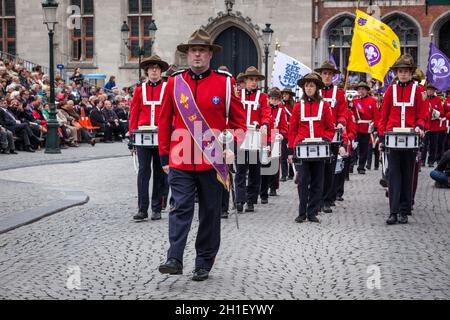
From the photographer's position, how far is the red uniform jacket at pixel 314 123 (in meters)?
11.4

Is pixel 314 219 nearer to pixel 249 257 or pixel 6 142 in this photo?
pixel 249 257

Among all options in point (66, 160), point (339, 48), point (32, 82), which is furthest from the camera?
point (339, 48)

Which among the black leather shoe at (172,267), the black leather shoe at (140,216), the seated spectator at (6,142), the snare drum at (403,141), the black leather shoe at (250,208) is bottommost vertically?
the black leather shoe at (250,208)

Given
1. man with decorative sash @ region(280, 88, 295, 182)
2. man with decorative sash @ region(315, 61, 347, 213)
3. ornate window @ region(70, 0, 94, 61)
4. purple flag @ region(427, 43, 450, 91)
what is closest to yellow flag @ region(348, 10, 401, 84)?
man with decorative sash @ region(280, 88, 295, 182)

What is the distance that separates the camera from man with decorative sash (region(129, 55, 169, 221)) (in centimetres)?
1130

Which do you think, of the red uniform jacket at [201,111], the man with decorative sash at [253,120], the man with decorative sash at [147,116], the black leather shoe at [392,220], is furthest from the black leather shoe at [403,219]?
the red uniform jacket at [201,111]

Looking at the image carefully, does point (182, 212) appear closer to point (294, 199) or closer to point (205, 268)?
point (205, 268)

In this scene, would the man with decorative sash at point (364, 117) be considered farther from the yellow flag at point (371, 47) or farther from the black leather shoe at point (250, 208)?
the black leather shoe at point (250, 208)

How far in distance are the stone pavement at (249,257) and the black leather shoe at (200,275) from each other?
6cm

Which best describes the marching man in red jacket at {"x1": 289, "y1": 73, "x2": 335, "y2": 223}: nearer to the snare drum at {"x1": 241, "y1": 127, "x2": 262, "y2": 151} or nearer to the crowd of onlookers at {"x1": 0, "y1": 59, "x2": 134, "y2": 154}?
the snare drum at {"x1": 241, "y1": 127, "x2": 262, "y2": 151}

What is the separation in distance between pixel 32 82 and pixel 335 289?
23.6 m

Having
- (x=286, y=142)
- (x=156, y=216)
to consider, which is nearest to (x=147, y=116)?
(x=156, y=216)
